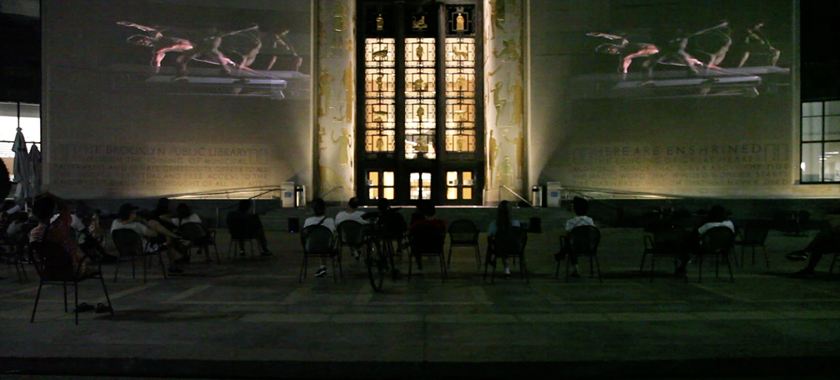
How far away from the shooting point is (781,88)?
2306 centimetres

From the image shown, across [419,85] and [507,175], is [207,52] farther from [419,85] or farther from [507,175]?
[507,175]

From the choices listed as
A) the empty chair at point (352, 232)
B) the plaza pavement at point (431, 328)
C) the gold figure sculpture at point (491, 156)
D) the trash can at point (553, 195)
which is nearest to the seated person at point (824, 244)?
the plaza pavement at point (431, 328)

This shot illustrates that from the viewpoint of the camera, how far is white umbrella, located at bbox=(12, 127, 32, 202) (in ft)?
57.4

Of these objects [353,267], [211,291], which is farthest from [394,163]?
[211,291]

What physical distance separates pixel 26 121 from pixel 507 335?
26.9m

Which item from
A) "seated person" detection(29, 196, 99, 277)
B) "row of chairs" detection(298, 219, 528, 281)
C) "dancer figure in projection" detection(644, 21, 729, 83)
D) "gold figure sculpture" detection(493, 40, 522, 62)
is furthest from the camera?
"gold figure sculpture" detection(493, 40, 522, 62)

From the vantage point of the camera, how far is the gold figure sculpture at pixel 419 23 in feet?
86.9

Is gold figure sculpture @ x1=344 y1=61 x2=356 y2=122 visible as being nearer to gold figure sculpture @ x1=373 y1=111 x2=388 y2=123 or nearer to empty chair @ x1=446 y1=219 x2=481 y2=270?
gold figure sculpture @ x1=373 y1=111 x2=388 y2=123

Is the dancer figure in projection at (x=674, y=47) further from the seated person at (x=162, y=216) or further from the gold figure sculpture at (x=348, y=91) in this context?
the seated person at (x=162, y=216)

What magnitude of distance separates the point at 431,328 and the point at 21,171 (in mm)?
16867

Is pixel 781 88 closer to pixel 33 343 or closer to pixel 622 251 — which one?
pixel 622 251

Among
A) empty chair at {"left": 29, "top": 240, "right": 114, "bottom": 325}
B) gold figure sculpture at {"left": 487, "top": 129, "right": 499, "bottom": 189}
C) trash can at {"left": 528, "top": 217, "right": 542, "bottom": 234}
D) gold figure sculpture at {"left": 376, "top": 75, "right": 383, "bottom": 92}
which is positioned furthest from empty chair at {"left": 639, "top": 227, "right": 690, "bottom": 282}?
gold figure sculpture at {"left": 376, "top": 75, "right": 383, "bottom": 92}

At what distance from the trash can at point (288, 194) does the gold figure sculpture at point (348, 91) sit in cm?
398

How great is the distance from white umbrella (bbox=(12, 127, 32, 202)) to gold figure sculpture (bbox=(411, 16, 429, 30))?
15955mm
